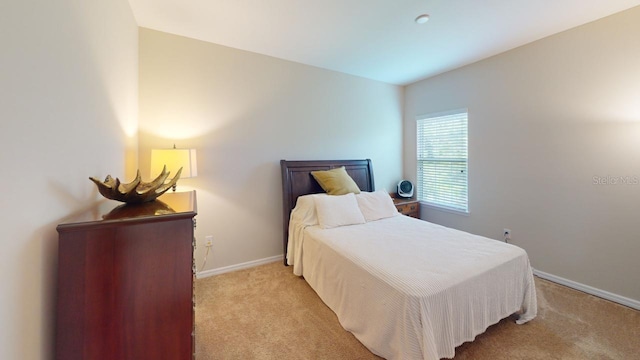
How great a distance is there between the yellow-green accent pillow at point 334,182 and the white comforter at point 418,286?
0.74m

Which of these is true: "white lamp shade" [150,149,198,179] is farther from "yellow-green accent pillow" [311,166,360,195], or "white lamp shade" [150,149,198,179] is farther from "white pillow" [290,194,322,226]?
"yellow-green accent pillow" [311,166,360,195]

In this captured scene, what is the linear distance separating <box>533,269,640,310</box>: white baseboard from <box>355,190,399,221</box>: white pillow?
1.71m

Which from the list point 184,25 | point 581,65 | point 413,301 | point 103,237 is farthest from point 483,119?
point 103,237

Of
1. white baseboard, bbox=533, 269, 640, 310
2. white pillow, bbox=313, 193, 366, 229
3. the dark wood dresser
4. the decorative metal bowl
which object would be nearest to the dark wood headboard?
white pillow, bbox=313, 193, 366, 229

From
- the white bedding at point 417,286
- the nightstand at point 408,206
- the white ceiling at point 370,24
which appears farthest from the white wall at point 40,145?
the nightstand at point 408,206

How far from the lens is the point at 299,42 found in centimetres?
264

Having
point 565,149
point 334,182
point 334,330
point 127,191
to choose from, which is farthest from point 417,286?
point 565,149

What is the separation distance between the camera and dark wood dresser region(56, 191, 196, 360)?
33.3 inches

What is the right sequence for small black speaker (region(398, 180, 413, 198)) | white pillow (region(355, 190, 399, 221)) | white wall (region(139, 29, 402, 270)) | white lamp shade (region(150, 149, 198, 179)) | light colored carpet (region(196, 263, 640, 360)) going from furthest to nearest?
small black speaker (region(398, 180, 413, 198))
white pillow (region(355, 190, 399, 221))
white wall (region(139, 29, 402, 270))
white lamp shade (region(150, 149, 198, 179))
light colored carpet (region(196, 263, 640, 360))

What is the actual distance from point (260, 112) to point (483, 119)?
282 centimetres

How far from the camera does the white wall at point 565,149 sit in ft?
7.07

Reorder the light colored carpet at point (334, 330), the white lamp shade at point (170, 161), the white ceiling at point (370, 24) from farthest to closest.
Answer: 1. the white lamp shade at point (170, 161)
2. the white ceiling at point (370, 24)
3. the light colored carpet at point (334, 330)

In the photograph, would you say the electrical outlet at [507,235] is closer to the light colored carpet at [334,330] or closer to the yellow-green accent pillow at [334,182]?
the light colored carpet at [334,330]

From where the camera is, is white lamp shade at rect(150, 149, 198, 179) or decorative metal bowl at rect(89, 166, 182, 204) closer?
decorative metal bowl at rect(89, 166, 182, 204)
